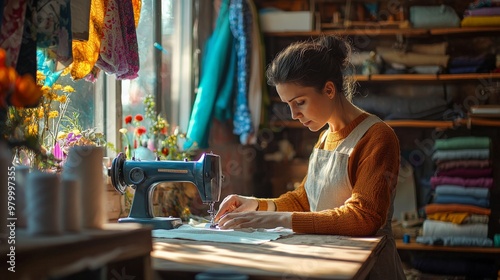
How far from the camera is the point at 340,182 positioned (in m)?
2.60

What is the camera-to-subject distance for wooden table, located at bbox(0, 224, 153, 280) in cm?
127

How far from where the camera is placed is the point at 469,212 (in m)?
4.42

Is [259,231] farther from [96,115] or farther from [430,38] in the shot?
[430,38]

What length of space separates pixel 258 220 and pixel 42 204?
1.10m

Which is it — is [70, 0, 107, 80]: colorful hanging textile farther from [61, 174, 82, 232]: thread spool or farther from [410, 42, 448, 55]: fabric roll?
[410, 42, 448, 55]: fabric roll

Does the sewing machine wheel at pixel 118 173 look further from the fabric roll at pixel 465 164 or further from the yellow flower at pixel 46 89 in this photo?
the fabric roll at pixel 465 164

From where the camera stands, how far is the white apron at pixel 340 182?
2514 mm

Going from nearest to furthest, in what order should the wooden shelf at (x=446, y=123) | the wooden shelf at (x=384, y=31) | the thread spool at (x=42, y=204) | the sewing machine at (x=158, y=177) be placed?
the thread spool at (x=42, y=204) < the sewing machine at (x=158, y=177) < the wooden shelf at (x=446, y=123) < the wooden shelf at (x=384, y=31)

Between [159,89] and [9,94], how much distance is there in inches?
103

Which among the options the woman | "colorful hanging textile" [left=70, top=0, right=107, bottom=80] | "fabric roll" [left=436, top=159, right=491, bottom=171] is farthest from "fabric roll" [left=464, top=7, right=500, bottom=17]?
"colorful hanging textile" [left=70, top=0, right=107, bottom=80]

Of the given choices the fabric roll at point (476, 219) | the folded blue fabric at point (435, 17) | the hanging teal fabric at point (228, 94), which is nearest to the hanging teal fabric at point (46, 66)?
the hanging teal fabric at point (228, 94)

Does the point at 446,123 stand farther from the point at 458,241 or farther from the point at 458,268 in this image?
the point at 458,268

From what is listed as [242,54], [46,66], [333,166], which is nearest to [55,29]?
[46,66]

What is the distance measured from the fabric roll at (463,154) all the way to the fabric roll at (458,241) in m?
0.48
